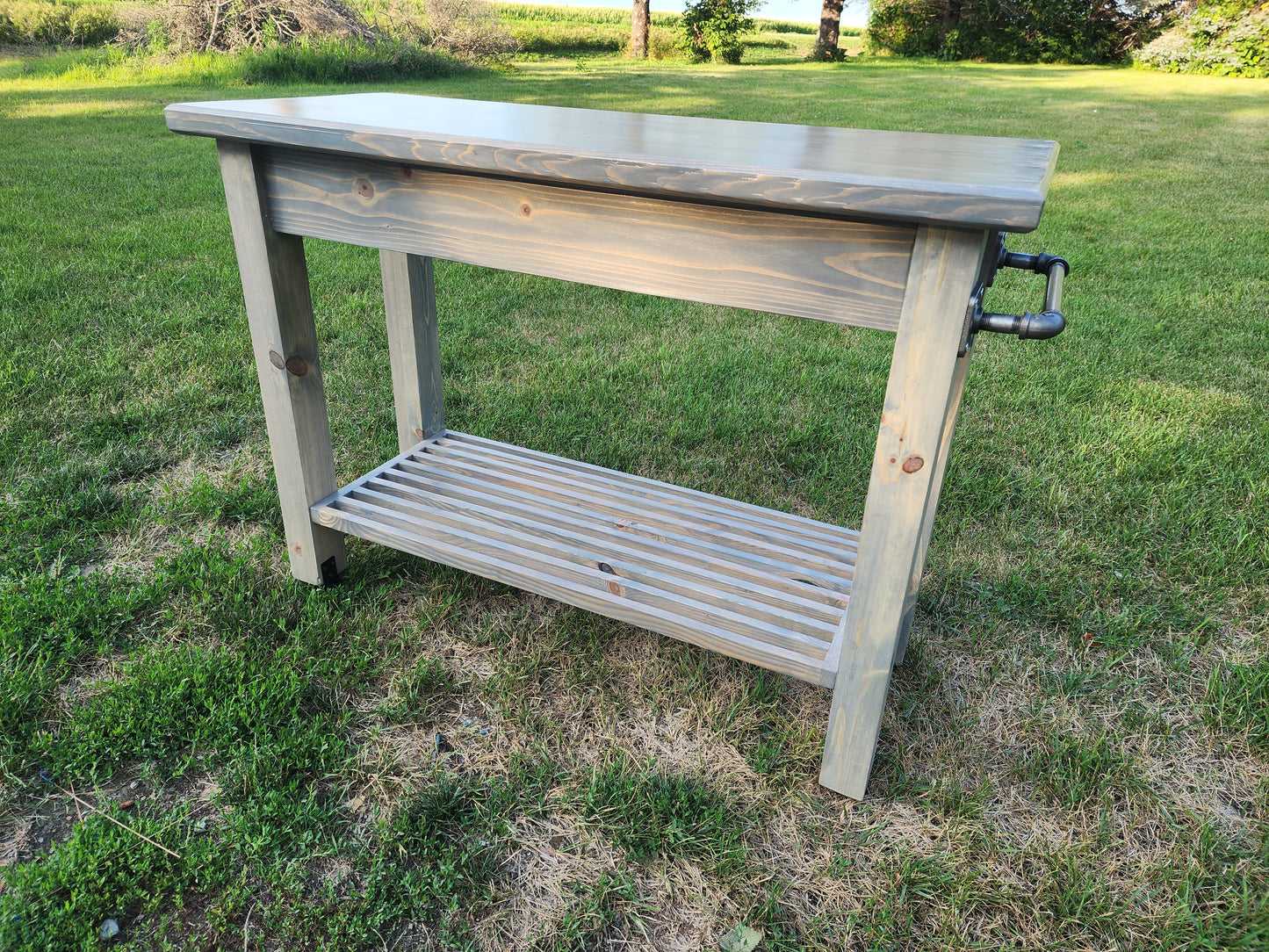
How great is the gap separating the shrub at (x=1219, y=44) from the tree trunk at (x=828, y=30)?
243 inches

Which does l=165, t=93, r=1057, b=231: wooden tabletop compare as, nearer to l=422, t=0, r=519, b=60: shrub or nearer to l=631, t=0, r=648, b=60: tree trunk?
l=422, t=0, r=519, b=60: shrub

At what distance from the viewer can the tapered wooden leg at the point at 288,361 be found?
1709 mm

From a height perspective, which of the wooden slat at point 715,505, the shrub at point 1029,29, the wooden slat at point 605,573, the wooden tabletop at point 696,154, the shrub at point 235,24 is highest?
the shrub at point 1029,29

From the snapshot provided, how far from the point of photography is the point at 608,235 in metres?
1.37

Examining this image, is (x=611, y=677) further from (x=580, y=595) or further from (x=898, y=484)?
(x=898, y=484)

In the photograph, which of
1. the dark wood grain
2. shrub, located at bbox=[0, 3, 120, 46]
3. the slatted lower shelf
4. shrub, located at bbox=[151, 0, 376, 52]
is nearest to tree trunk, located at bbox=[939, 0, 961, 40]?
shrub, located at bbox=[151, 0, 376, 52]

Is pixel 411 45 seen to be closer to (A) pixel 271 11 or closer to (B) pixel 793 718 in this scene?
(A) pixel 271 11

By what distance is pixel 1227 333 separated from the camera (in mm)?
3662

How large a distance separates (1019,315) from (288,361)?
1537 millimetres

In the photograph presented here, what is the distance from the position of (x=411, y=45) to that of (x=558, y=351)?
31.6 feet

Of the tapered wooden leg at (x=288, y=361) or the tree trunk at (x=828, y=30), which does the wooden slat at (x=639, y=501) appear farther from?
the tree trunk at (x=828, y=30)

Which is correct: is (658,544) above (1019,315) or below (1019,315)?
below

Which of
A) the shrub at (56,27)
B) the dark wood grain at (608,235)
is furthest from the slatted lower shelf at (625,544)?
the shrub at (56,27)

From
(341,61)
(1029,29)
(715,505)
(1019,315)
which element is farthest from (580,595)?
(1029,29)
